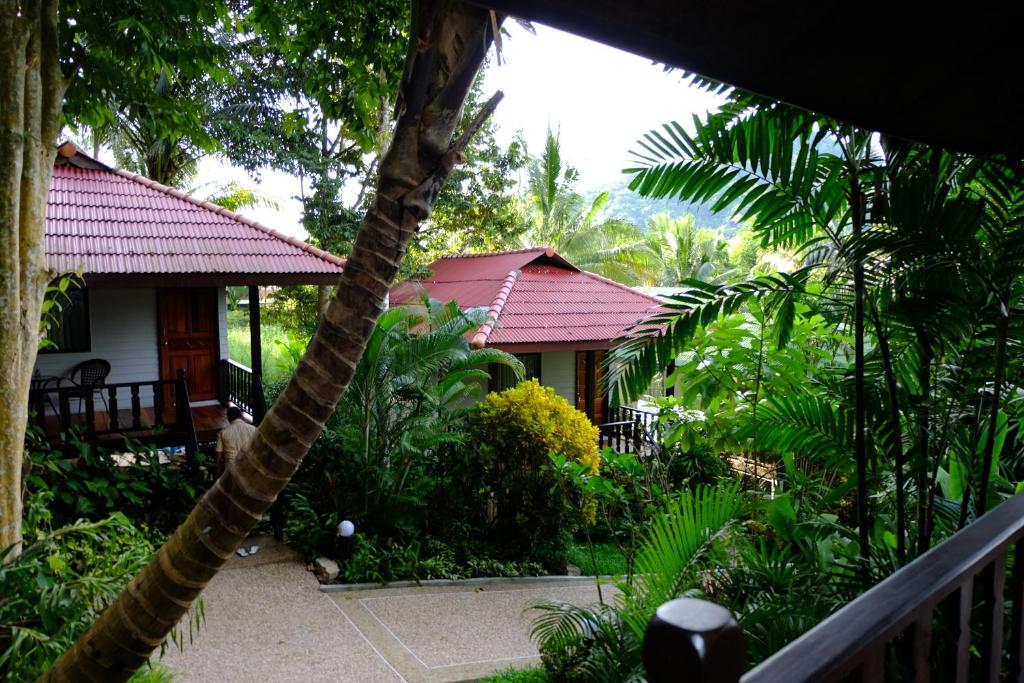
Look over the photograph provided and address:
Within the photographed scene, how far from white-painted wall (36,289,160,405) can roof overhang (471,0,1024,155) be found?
476 inches

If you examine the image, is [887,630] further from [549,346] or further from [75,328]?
[549,346]

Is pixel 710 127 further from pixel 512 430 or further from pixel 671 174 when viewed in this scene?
pixel 512 430

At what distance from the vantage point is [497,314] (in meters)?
14.3

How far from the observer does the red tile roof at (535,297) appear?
14.3 m

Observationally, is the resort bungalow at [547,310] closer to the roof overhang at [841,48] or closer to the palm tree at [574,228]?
the palm tree at [574,228]

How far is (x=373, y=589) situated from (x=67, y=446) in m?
4.30

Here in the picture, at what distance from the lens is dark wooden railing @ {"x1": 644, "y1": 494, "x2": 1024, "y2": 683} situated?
71 cm

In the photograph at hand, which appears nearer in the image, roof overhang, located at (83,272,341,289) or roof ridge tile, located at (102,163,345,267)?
roof overhang, located at (83,272,341,289)

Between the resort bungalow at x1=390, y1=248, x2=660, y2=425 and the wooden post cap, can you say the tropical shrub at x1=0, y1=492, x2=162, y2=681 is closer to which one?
the wooden post cap

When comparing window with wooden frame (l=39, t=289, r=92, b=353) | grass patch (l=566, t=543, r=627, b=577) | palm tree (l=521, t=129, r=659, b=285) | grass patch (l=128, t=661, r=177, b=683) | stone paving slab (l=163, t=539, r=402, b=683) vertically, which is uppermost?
palm tree (l=521, t=129, r=659, b=285)

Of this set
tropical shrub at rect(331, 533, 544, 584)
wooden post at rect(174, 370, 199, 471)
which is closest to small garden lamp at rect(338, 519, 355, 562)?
tropical shrub at rect(331, 533, 544, 584)

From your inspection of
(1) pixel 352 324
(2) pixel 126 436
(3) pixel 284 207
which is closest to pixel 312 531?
(2) pixel 126 436

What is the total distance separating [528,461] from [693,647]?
31.1 ft

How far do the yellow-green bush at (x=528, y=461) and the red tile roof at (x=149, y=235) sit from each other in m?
3.51
